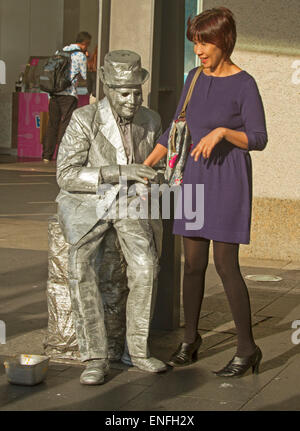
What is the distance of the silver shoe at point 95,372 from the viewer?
4805 millimetres

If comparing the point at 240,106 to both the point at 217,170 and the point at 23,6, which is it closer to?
the point at 217,170

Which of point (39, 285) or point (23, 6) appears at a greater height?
point (23, 6)

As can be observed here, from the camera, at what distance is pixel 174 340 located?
226 inches

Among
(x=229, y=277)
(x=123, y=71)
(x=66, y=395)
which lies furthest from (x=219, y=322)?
(x=123, y=71)

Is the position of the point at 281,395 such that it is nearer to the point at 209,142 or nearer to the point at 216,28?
the point at 209,142

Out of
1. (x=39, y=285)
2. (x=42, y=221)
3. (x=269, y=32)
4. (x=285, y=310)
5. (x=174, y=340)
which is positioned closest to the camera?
(x=174, y=340)

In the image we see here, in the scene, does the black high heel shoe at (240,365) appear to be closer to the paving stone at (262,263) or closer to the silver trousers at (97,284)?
the silver trousers at (97,284)

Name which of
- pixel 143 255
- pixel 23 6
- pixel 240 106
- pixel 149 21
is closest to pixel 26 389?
pixel 143 255

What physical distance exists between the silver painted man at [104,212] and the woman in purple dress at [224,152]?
21cm

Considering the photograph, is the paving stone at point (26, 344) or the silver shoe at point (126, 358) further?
the paving stone at point (26, 344)

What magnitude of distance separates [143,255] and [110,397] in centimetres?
77

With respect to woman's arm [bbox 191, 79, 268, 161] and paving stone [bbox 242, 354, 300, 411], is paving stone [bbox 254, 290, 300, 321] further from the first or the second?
woman's arm [bbox 191, 79, 268, 161]

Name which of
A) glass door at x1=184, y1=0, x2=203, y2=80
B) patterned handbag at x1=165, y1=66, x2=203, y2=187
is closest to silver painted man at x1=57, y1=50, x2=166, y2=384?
patterned handbag at x1=165, y1=66, x2=203, y2=187

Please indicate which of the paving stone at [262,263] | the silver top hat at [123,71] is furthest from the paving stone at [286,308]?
the silver top hat at [123,71]
